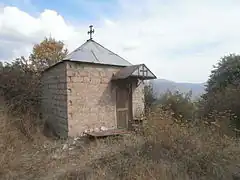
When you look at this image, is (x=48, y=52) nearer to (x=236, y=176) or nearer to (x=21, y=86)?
(x=21, y=86)

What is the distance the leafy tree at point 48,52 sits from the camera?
22247 millimetres

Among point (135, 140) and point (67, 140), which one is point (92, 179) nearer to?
point (135, 140)

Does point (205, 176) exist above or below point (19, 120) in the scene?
below

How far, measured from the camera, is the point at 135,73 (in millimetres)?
10141

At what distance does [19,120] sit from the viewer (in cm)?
877

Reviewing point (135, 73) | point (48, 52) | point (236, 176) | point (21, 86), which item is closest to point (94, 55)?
point (135, 73)

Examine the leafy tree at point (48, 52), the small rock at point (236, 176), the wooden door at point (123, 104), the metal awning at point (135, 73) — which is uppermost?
the leafy tree at point (48, 52)

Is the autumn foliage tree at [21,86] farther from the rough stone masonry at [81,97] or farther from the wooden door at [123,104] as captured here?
the wooden door at [123,104]

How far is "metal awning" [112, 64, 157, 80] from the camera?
33.0ft

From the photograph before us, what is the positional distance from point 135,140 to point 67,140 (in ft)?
11.9

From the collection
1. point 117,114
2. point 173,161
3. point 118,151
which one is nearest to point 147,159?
point 173,161

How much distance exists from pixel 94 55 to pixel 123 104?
259 cm

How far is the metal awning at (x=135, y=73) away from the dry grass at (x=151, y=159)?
3.68m

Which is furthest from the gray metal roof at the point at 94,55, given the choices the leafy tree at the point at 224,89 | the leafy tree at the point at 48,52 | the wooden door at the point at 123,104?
the leafy tree at the point at 48,52
